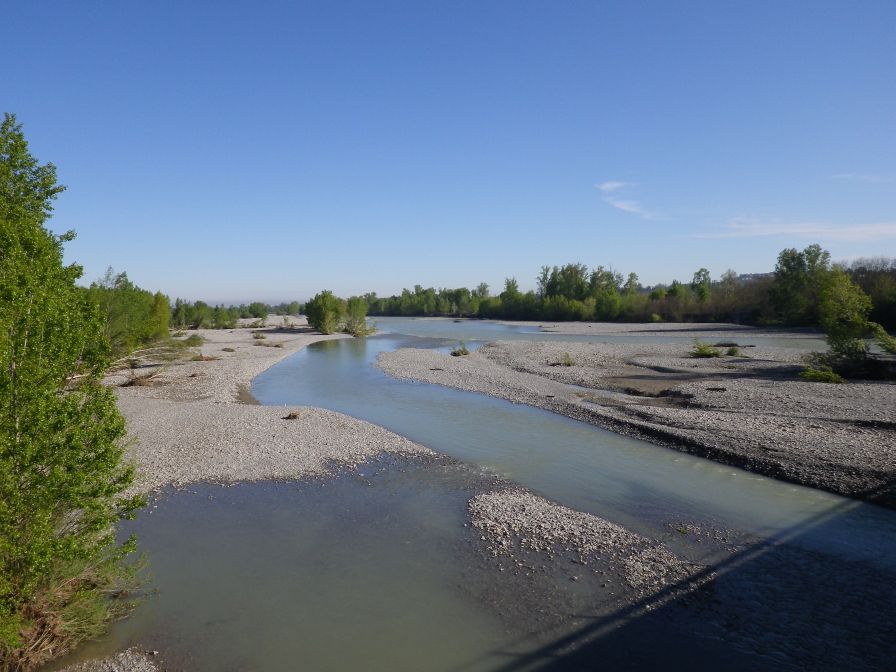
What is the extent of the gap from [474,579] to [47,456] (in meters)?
7.53

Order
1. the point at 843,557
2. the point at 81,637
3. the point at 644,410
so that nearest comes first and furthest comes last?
the point at 81,637 < the point at 843,557 < the point at 644,410

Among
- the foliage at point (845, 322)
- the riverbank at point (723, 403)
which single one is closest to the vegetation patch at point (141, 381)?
the riverbank at point (723, 403)

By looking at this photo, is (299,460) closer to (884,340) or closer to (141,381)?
(141,381)

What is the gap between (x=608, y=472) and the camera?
16.3 meters

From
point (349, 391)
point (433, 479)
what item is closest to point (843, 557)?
point (433, 479)

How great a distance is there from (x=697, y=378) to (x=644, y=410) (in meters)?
10.6

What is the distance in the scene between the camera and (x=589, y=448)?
1881cm

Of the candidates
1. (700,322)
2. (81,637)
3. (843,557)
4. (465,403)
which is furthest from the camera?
(700,322)

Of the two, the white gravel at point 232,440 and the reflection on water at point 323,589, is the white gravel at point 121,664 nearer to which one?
the reflection on water at point 323,589

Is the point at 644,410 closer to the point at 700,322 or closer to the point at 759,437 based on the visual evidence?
the point at 759,437

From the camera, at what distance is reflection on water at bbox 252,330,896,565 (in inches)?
490

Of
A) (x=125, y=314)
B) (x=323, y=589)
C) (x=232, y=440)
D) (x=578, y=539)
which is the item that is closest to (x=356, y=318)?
(x=125, y=314)

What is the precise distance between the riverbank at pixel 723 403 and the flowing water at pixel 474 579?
1587 mm

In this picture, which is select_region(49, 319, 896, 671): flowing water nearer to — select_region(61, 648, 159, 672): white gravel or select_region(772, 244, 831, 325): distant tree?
select_region(61, 648, 159, 672): white gravel
